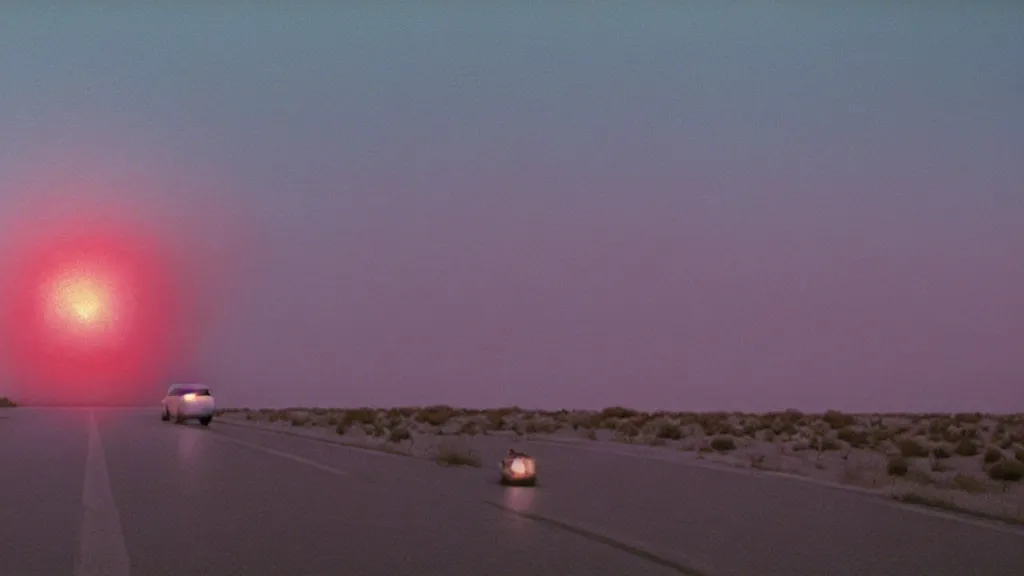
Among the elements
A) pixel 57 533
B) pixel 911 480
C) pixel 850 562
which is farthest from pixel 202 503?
pixel 911 480

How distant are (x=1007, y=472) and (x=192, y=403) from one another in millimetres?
41910

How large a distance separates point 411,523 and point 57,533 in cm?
425

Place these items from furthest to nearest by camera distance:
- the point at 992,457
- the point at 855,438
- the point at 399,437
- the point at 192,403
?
1. the point at 192,403
2. the point at 855,438
3. the point at 399,437
4. the point at 992,457

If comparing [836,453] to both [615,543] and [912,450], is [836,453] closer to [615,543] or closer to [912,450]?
[912,450]

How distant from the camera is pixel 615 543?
47.1ft

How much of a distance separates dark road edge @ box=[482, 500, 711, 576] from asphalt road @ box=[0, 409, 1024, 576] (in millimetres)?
42

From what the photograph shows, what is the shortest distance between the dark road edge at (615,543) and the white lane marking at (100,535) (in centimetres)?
503

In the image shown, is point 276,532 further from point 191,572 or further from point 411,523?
point 191,572

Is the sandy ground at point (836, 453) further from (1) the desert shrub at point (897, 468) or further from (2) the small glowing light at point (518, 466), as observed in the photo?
(2) the small glowing light at point (518, 466)

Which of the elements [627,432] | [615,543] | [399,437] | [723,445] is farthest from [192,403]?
[615,543]

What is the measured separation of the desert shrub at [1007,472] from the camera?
94.3 feet

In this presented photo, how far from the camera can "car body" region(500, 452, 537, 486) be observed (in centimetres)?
2336

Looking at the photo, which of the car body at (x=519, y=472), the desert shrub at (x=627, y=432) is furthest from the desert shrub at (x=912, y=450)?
the car body at (x=519, y=472)

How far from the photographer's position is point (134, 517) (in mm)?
17453
